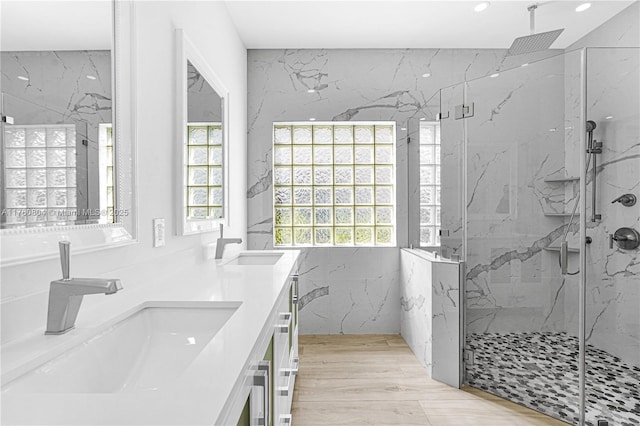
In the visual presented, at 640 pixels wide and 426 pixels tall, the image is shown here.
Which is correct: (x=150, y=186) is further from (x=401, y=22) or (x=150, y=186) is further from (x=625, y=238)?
(x=401, y=22)

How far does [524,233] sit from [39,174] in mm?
2396

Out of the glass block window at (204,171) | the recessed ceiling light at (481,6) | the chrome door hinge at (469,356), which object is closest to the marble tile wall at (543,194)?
the chrome door hinge at (469,356)

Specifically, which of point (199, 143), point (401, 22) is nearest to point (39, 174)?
point (199, 143)

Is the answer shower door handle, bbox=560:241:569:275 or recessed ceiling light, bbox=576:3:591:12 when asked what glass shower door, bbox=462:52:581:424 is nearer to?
shower door handle, bbox=560:241:569:275

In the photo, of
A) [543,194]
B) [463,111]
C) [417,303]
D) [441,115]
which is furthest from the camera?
[417,303]

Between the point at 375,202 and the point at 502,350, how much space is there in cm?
172

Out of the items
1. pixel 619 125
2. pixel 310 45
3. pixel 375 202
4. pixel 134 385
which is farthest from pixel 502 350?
pixel 310 45

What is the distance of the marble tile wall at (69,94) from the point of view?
0.90 m

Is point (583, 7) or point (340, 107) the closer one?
point (583, 7)

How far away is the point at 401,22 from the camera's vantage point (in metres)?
3.25

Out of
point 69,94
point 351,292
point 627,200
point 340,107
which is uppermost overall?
point 340,107

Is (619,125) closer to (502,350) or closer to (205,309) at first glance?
(502,350)

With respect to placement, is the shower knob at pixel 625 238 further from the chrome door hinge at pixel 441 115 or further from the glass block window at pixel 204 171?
the glass block window at pixel 204 171

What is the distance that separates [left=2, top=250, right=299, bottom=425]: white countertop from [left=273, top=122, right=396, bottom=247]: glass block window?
2432 millimetres
